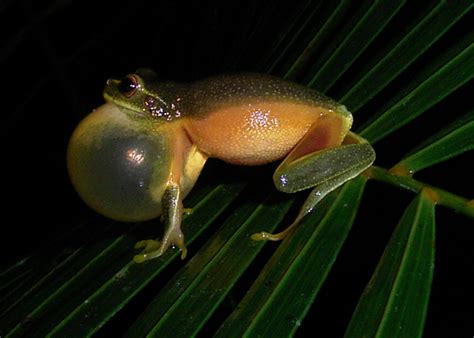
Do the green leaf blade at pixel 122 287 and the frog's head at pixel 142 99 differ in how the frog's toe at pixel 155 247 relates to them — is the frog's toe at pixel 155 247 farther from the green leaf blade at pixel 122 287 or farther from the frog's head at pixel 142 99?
the frog's head at pixel 142 99

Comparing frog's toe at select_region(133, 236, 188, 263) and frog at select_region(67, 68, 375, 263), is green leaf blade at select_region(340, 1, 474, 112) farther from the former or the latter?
frog's toe at select_region(133, 236, 188, 263)

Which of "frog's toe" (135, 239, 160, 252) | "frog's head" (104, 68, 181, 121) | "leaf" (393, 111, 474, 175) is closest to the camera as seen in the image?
"leaf" (393, 111, 474, 175)

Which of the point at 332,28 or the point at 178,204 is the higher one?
the point at 332,28

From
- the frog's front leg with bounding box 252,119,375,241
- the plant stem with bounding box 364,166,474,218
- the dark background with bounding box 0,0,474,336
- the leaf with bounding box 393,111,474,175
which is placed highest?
the leaf with bounding box 393,111,474,175

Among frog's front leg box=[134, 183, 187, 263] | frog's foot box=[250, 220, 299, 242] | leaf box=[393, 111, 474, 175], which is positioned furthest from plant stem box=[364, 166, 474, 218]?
frog's front leg box=[134, 183, 187, 263]

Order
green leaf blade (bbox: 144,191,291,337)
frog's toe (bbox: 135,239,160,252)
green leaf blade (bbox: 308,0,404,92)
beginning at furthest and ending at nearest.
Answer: green leaf blade (bbox: 308,0,404,92)
frog's toe (bbox: 135,239,160,252)
green leaf blade (bbox: 144,191,291,337)

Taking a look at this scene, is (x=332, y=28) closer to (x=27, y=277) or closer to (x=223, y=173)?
(x=223, y=173)

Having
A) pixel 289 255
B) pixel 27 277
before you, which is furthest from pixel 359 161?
pixel 27 277
